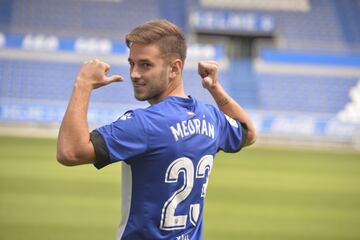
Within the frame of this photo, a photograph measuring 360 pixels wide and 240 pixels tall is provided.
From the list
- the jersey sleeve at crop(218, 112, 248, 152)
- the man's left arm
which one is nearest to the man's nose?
the man's left arm

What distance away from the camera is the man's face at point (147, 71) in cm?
257

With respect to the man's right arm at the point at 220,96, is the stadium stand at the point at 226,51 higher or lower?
higher

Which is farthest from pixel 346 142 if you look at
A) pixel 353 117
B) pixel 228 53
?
pixel 228 53

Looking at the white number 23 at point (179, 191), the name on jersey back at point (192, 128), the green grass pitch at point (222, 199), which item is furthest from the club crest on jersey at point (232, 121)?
the green grass pitch at point (222, 199)

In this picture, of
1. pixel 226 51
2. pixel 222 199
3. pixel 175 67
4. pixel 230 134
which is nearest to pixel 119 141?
pixel 175 67

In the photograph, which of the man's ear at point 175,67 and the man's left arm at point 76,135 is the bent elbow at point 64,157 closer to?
the man's left arm at point 76,135

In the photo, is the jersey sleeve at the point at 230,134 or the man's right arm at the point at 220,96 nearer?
the jersey sleeve at the point at 230,134

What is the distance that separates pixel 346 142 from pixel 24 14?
12.4 m

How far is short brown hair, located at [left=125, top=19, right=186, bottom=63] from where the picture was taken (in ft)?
8.37

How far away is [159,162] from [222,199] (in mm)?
6277

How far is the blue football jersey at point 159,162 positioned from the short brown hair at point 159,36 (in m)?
0.24

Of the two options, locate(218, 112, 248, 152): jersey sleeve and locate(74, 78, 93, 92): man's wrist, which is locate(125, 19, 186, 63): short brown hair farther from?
locate(218, 112, 248, 152): jersey sleeve

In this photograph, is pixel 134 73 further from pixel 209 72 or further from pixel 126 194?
pixel 209 72

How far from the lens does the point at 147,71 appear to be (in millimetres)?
2586
